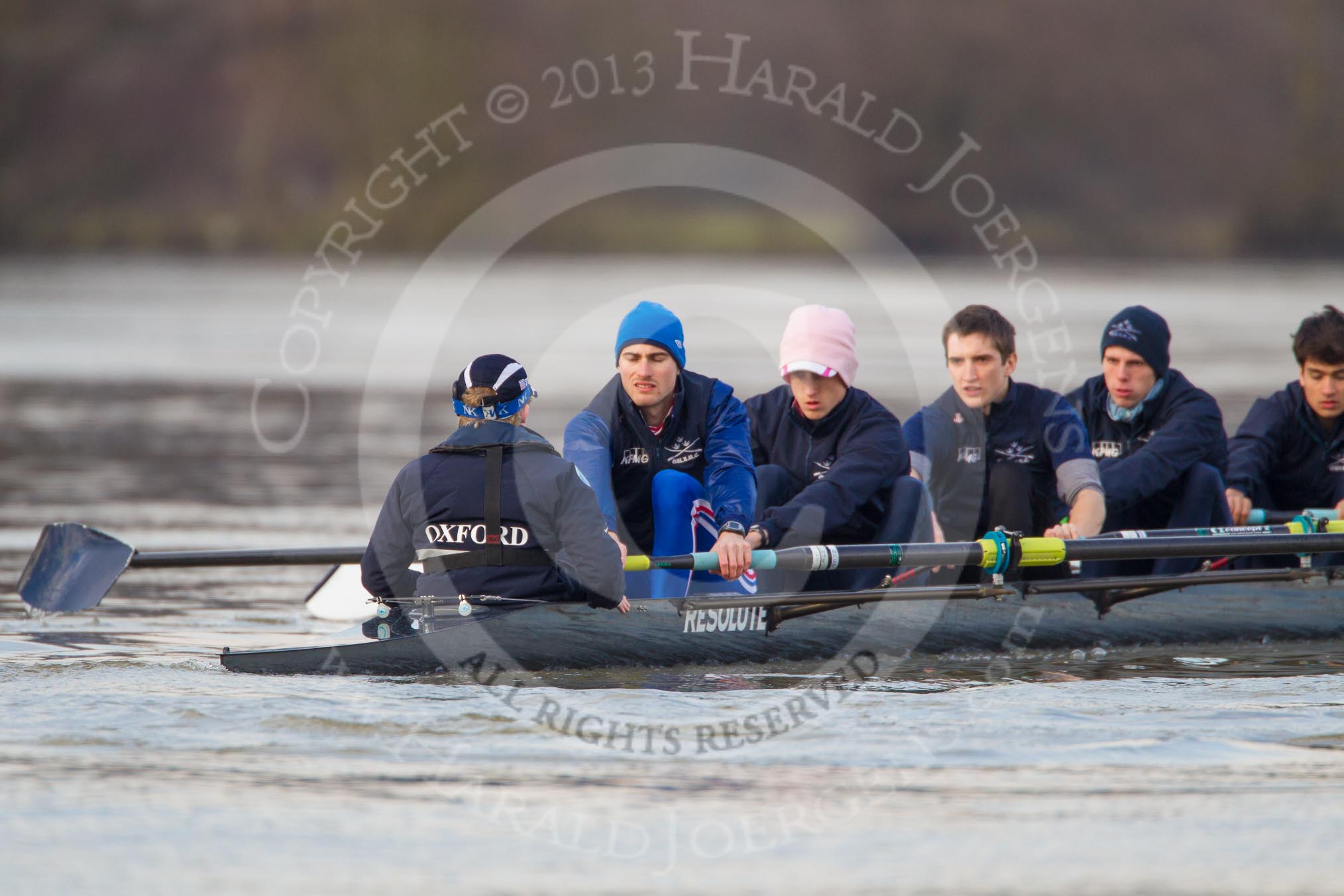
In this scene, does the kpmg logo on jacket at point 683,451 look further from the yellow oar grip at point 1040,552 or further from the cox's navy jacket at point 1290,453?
the cox's navy jacket at point 1290,453

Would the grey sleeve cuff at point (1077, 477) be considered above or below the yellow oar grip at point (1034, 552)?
above

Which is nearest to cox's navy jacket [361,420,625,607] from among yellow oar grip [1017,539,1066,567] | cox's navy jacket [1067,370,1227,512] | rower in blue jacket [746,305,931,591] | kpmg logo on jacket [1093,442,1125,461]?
rower in blue jacket [746,305,931,591]

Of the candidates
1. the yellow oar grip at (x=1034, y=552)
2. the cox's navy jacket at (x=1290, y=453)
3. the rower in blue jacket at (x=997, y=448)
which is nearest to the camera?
the yellow oar grip at (x=1034, y=552)

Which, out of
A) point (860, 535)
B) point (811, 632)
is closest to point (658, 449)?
point (811, 632)

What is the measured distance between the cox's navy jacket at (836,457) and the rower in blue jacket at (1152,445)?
146 centimetres

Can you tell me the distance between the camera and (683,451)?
7711mm

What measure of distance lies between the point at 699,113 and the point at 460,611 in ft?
259

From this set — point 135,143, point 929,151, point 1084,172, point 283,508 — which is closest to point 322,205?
point 135,143

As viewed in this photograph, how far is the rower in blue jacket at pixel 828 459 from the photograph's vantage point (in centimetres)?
789

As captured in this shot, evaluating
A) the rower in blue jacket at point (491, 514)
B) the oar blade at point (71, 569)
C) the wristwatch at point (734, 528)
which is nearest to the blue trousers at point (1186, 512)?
the wristwatch at point (734, 528)

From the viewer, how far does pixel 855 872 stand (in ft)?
15.8

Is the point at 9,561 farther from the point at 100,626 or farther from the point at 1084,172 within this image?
the point at 1084,172

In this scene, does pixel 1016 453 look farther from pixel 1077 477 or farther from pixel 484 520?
pixel 484 520

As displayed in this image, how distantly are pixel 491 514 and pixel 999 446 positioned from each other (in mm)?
3112
